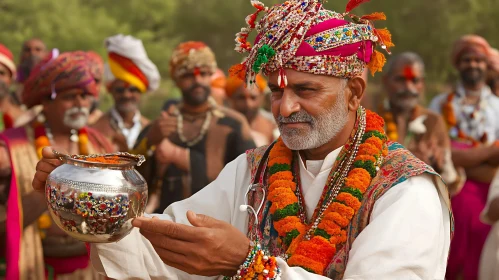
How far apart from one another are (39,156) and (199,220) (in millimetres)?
3184

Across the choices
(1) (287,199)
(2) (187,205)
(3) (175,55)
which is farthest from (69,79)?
(1) (287,199)

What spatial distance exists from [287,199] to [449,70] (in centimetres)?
1511

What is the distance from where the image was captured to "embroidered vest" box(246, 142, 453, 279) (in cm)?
332

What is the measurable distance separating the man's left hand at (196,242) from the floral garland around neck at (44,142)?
3012 mm

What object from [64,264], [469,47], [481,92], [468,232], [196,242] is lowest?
[468,232]

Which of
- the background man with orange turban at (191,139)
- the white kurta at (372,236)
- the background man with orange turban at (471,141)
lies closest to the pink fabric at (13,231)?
the background man with orange turban at (191,139)

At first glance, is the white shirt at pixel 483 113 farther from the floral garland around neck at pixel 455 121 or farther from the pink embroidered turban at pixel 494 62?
the pink embroidered turban at pixel 494 62

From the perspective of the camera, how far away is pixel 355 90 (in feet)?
12.2

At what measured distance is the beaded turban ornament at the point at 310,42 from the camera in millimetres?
3471

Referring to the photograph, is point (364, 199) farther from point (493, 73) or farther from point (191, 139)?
point (493, 73)

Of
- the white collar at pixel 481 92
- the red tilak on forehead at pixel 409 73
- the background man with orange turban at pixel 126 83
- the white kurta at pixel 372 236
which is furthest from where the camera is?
the white collar at pixel 481 92

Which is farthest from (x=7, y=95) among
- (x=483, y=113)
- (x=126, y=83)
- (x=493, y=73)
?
(x=493, y=73)

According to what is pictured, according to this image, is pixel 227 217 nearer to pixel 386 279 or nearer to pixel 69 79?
pixel 386 279

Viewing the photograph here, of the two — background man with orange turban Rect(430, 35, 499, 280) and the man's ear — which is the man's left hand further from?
background man with orange turban Rect(430, 35, 499, 280)
